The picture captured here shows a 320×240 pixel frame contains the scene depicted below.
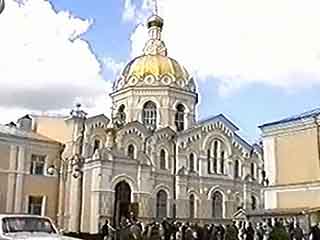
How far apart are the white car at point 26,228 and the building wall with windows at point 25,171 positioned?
27.5 m

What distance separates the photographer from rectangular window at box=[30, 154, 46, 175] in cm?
3994

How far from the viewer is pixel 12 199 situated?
125 feet

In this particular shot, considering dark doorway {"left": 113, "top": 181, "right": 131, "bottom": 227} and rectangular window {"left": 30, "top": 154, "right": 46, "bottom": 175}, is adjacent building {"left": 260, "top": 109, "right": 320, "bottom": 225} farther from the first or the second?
rectangular window {"left": 30, "top": 154, "right": 46, "bottom": 175}

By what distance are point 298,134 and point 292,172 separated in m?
1.98

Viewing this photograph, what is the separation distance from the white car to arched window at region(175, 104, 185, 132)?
124 feet

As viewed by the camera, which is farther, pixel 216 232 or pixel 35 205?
pixel 35 205

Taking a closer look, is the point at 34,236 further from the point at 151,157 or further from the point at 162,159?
the point at 162,159

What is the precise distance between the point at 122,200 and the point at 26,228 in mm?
27896

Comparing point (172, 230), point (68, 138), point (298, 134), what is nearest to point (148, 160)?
point (68, 138)

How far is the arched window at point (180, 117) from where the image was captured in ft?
163

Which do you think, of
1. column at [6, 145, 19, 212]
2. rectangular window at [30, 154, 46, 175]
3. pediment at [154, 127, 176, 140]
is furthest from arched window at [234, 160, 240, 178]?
column at [6, 145, 19, 212]

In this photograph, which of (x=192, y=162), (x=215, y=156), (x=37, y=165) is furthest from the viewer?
(x=215, y=156)

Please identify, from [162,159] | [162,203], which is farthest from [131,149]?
[162,203]

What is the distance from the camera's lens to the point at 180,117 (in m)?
49.9
